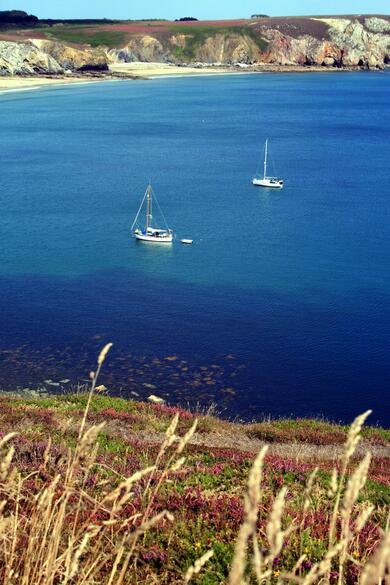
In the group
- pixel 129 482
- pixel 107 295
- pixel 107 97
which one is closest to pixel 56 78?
pixel 107 97

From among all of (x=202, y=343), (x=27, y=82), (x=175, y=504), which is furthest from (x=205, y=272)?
(x=27, y=82)

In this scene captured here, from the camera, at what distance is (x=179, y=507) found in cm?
891

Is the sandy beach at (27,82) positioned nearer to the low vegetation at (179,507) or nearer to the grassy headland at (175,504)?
the grassy headland at (175,504)

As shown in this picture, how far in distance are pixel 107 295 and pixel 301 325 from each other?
38.1 feet

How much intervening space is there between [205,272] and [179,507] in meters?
37.7

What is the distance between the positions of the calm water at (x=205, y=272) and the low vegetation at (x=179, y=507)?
1281 cm

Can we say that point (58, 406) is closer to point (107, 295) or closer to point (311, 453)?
point (311, 453)

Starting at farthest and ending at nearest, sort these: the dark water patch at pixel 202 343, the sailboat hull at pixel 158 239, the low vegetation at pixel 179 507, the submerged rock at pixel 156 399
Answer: the sailboat hull at pixel 158 239 → the dark water patch at pixel 202 343 → the submerged rock at pixel 156 399 → the low vegetation at pixel 179 507

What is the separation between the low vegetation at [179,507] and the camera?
3.64 meters

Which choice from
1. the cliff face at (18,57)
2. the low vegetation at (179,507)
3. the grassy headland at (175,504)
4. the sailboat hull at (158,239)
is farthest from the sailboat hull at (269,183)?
the cliff face at (18,57)

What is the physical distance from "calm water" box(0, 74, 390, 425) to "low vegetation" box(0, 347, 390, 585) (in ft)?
42.0

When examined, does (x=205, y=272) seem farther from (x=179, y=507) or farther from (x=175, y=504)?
(x=179, y=507)

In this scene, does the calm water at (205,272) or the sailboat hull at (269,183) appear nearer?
the calm water at (205,272)

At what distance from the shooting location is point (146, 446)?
13031 millimetres
